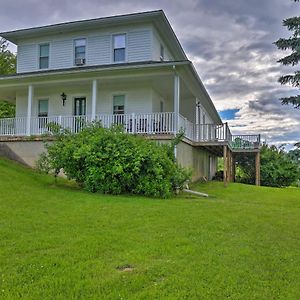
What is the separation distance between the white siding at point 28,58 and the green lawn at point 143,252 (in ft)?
42.4

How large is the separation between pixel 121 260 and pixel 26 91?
16.8 metres

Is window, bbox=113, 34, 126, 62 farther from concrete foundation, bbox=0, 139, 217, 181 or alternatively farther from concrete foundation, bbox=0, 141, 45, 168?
concrete foundation, bbox=0, 141, 45, 168

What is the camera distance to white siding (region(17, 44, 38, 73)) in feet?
65.3

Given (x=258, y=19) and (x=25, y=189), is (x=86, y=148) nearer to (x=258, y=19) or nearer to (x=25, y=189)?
(x=25, y=189)

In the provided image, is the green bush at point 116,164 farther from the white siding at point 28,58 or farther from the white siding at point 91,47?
the white siding at point 28,58

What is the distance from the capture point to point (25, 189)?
10.5 m

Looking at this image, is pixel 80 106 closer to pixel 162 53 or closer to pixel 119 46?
pixel 119 46

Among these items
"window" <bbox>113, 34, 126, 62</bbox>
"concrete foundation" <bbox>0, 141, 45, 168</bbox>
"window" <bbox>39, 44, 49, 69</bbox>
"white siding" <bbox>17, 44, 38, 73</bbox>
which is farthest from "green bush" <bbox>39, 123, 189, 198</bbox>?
"white siding" <bbox>17, 44, 38, 73</bbox>

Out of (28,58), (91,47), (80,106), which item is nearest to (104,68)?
(80,106)

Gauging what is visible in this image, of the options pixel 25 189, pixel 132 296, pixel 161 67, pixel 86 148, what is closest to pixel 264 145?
pixel 161 67

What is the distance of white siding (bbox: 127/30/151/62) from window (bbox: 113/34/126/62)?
1.28 ft

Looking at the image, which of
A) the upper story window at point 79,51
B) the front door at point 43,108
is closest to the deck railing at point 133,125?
the front door at point 43,108

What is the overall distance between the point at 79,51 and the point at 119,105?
4.03m

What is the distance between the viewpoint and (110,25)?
60.0 feet
